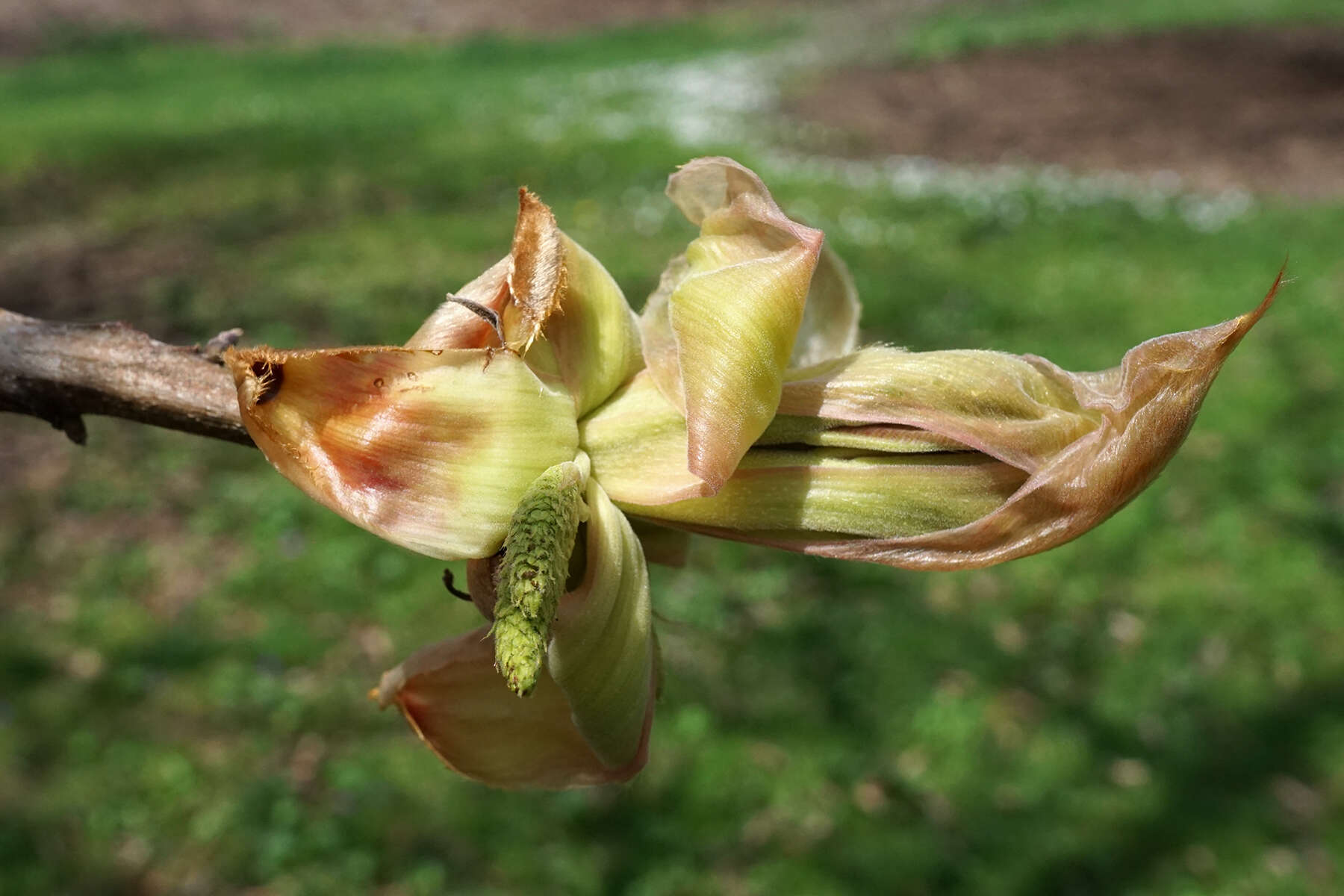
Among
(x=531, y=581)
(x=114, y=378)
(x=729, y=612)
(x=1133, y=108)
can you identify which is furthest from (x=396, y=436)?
(x=1133, y=108)

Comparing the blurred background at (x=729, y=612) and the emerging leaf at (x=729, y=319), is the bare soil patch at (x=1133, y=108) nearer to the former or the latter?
the blurred background at (x=729, y=612)

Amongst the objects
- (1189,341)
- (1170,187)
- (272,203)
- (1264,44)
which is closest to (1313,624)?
(1189,341)

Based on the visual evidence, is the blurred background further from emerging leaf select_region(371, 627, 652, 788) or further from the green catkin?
the green catkin

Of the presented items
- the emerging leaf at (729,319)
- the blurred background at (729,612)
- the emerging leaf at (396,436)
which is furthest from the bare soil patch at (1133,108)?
the emerging leaf at (396,436)

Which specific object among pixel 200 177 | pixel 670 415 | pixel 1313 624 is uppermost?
pixel 670 415

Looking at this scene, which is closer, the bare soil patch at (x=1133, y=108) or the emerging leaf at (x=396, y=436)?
the emerging leaf at (x=396, y=436)

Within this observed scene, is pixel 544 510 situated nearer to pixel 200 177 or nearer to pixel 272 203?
pixel 272 203

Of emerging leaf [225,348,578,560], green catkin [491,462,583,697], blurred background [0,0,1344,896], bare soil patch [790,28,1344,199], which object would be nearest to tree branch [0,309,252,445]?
emerging leaf [225,348,578,560]
